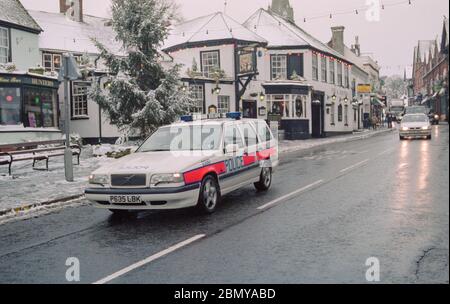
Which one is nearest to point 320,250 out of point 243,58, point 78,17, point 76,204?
point 76,204

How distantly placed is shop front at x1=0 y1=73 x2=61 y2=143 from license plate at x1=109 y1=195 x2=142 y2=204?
50.0 feet

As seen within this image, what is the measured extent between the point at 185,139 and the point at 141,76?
12.6 meters

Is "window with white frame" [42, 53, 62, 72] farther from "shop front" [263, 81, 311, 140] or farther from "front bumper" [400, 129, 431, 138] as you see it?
"front bumper" [400, 129, 431, 138]

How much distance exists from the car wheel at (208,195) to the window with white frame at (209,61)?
24318 mm

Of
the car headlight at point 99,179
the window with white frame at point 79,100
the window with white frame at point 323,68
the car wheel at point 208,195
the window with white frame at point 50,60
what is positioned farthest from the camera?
the window with white frame at point 323,68

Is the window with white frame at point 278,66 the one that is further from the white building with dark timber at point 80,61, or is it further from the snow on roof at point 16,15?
the snow on roof at point 16,15

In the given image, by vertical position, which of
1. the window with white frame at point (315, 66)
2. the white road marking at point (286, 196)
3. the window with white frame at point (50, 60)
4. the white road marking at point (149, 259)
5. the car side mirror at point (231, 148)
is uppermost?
the window with white frame at point (315, 66)

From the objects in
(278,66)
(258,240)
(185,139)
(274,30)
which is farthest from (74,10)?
(258,240)

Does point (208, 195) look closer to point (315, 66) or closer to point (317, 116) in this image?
point (315, 66)

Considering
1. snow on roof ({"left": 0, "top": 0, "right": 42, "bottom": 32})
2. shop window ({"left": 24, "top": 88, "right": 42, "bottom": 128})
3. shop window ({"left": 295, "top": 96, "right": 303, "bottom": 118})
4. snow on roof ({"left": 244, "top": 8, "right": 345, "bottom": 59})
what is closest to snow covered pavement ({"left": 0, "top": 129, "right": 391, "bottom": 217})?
shop window ({"left": 24, "top": 88, "right": 42, "bottom": 128})

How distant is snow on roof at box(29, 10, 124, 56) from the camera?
91.6 feet

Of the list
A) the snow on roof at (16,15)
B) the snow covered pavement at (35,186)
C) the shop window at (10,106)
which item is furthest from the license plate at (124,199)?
the snow on roof at (16,15)

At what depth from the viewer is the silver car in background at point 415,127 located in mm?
27250
